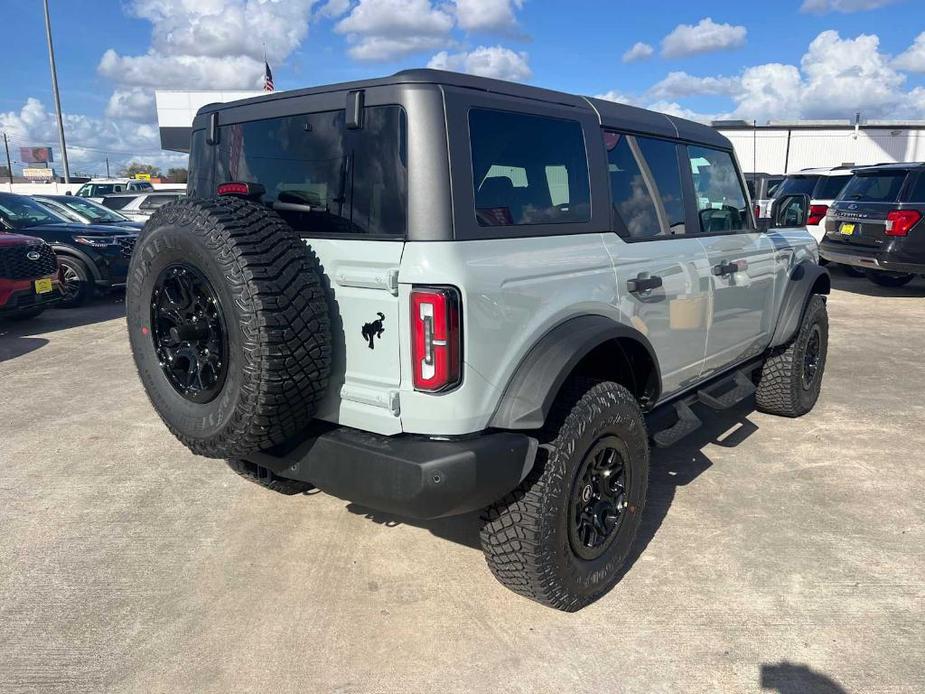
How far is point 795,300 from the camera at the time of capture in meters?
4.55

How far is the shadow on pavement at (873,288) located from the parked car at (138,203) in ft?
41.2

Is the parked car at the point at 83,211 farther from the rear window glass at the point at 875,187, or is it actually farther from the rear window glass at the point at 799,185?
the rear window glass at the point at 799,185

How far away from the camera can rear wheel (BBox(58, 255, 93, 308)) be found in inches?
367

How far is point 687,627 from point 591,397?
955 mm

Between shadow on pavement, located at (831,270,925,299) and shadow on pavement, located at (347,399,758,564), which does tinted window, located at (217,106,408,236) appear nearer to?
shadow on pavement, located at (347,399,758,564)

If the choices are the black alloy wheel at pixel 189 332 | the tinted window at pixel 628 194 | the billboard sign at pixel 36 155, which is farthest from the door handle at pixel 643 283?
the billboard sign at pixel 36 155

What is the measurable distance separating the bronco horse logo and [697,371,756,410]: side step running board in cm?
215

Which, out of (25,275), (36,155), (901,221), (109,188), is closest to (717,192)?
(901,221)

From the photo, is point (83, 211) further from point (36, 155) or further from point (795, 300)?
point (36, 155)

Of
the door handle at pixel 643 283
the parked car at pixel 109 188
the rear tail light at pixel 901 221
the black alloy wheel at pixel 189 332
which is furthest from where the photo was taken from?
the parked car at pixel 109 188

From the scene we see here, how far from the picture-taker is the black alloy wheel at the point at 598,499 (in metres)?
2.64

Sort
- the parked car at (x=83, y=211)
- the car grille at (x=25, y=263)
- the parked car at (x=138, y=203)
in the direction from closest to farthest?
1. the car grille at (x=25, y=263)
2. the parked car at (x=83, y=211)
3. the parked car at (x=138, y=203)

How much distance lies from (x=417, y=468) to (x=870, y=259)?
9401 millimetres

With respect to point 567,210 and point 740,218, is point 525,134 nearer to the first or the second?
point 567,210
